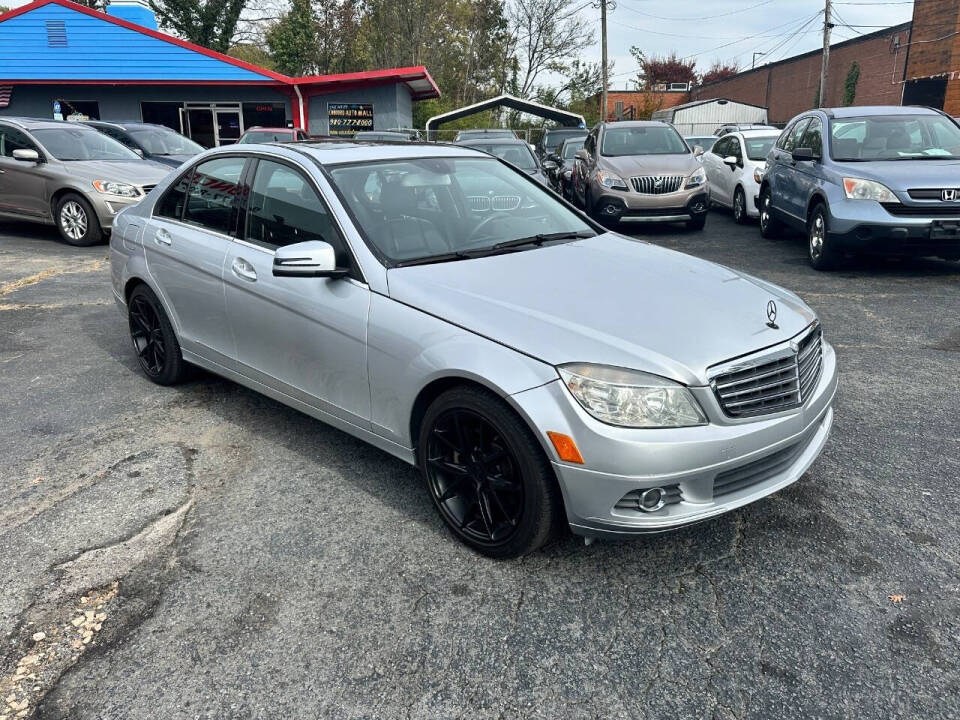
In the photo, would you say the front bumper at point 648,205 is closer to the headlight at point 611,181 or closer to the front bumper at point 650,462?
the headlight at point 611,181

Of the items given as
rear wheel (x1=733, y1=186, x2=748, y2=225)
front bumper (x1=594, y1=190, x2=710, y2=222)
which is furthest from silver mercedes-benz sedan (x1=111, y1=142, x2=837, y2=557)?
rear wheel (x1=733, y1=186, x2=748, y2=225)

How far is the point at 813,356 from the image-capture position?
345cm

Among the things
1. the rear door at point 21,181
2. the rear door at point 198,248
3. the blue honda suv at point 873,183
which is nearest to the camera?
the rear door at point 198,248

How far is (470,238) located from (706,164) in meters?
12.1

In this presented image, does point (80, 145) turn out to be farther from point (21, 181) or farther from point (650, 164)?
point (650, 164)

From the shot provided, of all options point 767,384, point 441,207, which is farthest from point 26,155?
point 767,384

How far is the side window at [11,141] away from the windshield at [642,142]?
28.2 feet

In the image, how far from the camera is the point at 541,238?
411cm

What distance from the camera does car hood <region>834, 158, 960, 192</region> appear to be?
791 centimetres

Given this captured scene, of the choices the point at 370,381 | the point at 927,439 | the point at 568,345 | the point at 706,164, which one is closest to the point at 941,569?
the point at 927,439

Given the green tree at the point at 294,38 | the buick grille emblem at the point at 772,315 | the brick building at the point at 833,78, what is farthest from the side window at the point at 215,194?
the green tree at the point at 294,38

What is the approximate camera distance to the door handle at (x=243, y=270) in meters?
4.11

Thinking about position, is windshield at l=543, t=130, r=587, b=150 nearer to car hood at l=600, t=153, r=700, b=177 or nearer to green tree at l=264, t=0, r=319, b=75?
car hood at l=600, t=153, r=700, b=177

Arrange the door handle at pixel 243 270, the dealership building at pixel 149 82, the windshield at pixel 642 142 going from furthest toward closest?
the dealership building at pixel 149 82, the windshield at pixel 642 142, the door handle at pixel 243 270
